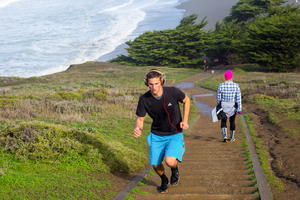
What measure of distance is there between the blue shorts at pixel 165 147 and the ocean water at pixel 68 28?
64.4 meters

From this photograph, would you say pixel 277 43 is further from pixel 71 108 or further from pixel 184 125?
pixel 184 125

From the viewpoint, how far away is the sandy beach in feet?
390

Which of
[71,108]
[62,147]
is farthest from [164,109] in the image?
[71,108]

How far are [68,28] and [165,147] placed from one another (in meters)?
109

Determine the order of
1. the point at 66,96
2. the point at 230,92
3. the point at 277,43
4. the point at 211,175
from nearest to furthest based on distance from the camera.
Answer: the point at 211,175, the point at 230,92, the point at 66,96, the point at 277,43

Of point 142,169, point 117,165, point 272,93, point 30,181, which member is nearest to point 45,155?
point 30,181

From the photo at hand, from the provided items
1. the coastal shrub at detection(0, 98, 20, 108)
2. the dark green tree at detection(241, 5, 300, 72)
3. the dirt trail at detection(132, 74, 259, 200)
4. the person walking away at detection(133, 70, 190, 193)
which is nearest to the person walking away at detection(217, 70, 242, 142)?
the dirt trail at detection(132, 74, 259, 200)

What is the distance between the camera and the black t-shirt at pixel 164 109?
15.1ft

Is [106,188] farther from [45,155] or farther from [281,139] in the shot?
[281,139]

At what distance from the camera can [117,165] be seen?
6.29 m

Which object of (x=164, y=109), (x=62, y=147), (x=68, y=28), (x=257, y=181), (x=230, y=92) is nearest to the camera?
(x=164, y=109)

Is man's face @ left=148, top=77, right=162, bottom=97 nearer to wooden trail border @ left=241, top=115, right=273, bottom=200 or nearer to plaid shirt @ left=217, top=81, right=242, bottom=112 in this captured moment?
wooden trail border @ left=241, top=115, right=273, bottom=200

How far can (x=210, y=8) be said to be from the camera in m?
126

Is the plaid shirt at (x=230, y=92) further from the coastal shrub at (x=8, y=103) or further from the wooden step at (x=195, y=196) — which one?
the coastal shrub at (x=8, y=103)
